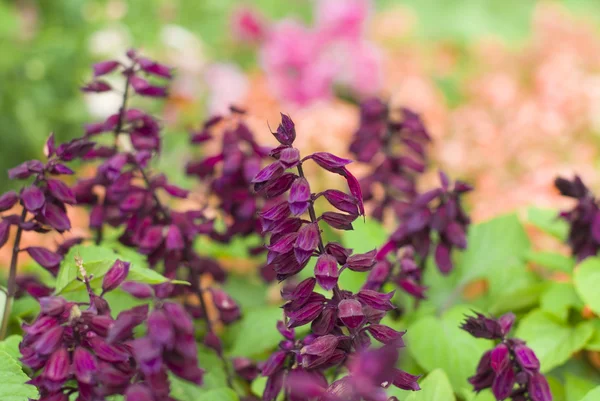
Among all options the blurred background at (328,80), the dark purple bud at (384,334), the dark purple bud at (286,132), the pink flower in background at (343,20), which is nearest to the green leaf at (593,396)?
the dark purple bud at (384,334)

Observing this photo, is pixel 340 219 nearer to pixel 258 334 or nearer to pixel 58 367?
pixel 58 367

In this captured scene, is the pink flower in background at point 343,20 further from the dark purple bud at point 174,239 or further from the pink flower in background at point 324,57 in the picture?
the dark purple bud at point 174,239

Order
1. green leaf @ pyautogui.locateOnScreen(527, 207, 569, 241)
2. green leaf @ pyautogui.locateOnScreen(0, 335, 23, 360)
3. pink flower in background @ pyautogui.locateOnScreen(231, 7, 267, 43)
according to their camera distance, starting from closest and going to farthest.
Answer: green leaf @ pyautogui.locateOnScreen(0, 335, 23, 360), green leaf @ pyautogui.locateOnScreen(527, 207, 569, 241), pink flower in background @ pyautogui.locateOnScreen(231, 7, 267, 43)

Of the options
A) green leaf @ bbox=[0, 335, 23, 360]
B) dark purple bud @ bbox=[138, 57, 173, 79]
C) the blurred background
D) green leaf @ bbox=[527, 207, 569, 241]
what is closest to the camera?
green leaf @ bbox=[0, 335, 23, 360]

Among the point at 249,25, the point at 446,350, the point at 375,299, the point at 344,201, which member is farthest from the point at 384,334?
the point at 249,25

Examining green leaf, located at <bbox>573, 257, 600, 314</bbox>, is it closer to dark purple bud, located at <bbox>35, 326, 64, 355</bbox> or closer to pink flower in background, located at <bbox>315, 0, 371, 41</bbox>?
dark purple bud, located at <bbox>35, 326, 64, 355</bbox>

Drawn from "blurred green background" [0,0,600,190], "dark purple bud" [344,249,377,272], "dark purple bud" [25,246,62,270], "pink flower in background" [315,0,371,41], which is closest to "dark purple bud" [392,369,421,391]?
"dark purple bud" [344,249,377,272]

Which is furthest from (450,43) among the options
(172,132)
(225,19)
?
(172,132)
